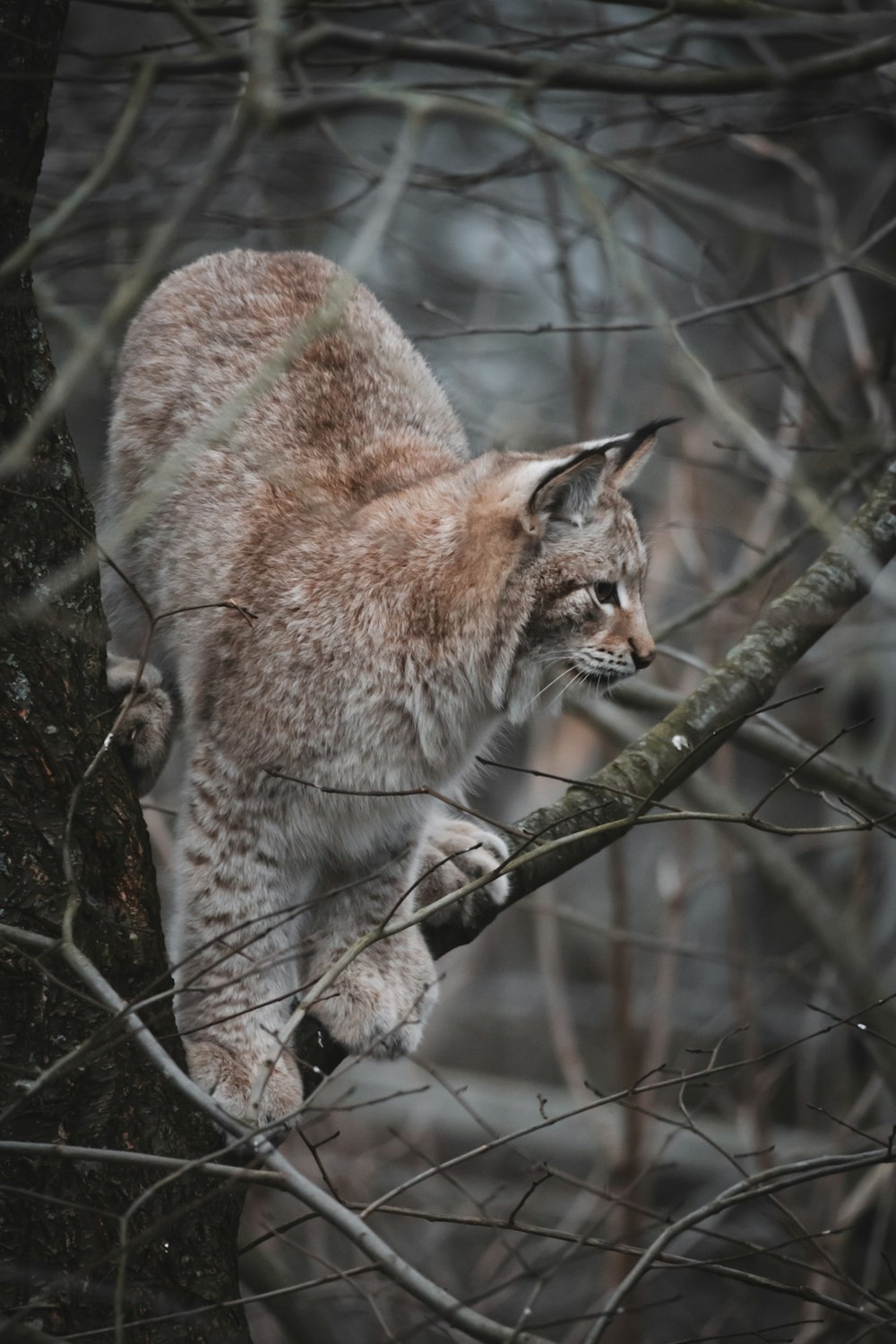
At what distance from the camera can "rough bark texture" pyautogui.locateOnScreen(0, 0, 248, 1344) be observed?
2.37m

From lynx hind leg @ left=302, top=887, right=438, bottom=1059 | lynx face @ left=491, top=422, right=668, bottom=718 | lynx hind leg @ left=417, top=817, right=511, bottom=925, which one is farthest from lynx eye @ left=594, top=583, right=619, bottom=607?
lynx hind leg @ left=302, top=887, right=438, bottom=1059

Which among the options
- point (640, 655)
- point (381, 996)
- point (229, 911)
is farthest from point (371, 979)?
point (640, 655)

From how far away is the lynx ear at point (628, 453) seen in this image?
11.8 ft

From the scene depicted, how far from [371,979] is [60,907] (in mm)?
1299

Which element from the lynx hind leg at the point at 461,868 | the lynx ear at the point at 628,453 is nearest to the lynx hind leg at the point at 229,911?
the lynx hind leg at the point at 461,868

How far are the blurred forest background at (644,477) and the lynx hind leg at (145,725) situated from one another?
0.55 feet

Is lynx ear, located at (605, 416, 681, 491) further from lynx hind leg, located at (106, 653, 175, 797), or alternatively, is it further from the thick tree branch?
lynx hind leg, located at (106, 653, 175, 797)

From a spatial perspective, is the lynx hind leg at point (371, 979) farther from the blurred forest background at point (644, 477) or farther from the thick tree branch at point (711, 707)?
the blurred forest background at point (644, 477)

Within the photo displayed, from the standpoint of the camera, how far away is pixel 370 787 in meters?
3.57

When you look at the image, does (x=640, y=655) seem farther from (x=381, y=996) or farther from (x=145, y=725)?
(x=145, y=725)

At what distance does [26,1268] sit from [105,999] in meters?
0.68

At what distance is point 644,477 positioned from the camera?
31.6ft

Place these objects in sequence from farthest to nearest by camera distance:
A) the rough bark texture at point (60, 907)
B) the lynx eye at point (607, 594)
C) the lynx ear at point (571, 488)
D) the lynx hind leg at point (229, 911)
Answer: the lynx eye at point (607, 594) < the lynx ear at point (571, 488) < the lynx hind leg at point (229, 911) < the rough bark texture at point (60, 907)

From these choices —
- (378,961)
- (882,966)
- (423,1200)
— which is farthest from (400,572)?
(423,1200)
